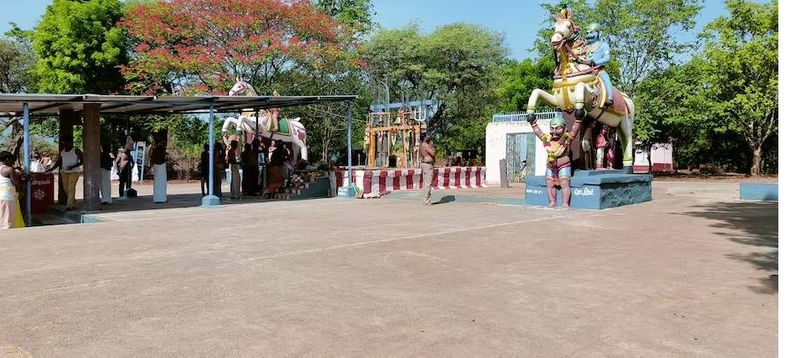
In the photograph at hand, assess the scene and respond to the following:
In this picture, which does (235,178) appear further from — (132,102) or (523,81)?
(523,81)

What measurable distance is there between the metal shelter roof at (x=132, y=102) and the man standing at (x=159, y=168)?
1.10 meters

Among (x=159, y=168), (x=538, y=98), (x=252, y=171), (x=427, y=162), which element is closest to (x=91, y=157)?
(x=159, y=168)

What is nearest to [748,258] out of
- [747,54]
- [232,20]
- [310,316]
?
[310,316]

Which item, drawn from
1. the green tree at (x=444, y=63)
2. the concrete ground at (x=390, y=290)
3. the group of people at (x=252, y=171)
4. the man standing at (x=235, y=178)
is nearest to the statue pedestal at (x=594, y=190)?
the concrete ground at (x=390, y=290)

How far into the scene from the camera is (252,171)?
17.8m

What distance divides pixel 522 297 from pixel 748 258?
3728 millimetres

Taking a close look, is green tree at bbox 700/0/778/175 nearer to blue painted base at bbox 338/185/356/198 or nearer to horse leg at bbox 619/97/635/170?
horse leg at bbox 619/97/635/170

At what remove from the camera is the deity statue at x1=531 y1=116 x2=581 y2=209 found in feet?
43.4

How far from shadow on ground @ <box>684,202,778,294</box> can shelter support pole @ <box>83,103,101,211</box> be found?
1241cm

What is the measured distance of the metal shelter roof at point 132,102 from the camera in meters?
11.1

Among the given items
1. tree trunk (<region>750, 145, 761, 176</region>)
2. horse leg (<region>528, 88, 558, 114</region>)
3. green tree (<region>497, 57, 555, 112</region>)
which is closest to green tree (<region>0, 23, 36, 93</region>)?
green tree (<region>497, 57, 555, 112</region>)

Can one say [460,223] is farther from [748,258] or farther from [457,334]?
[457,334]

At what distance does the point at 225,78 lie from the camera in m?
25.0

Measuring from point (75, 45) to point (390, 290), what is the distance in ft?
88.4
